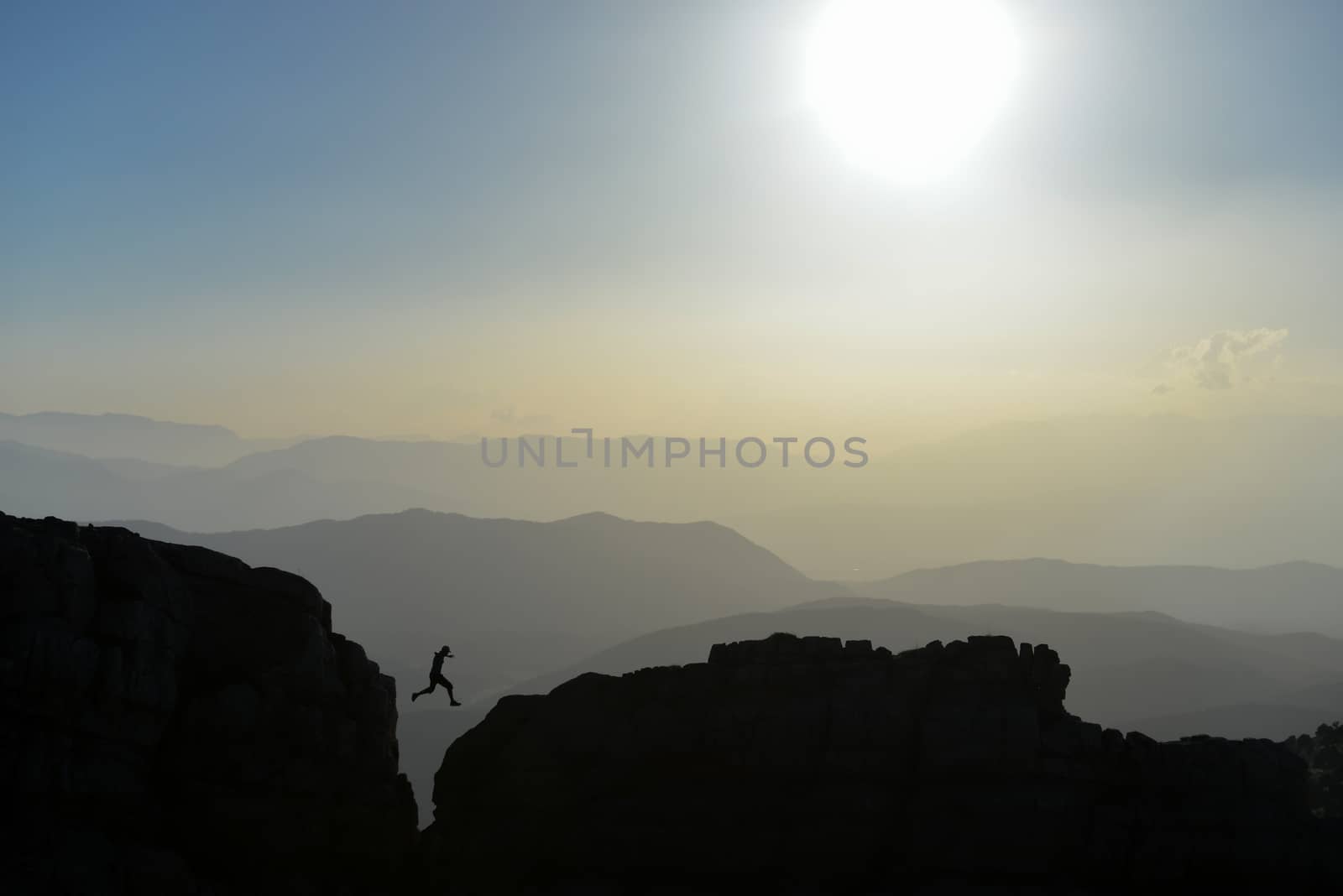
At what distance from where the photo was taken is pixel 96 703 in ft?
126

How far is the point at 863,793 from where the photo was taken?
4356 cm

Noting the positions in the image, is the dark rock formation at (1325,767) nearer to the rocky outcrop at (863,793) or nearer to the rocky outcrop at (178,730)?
the rocky outcrop at (863,793)

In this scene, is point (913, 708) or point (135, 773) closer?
point (135, 773)

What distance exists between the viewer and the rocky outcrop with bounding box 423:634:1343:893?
42.3 meters

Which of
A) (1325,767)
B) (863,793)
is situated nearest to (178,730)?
(863,793)

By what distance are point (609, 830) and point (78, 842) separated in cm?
1856

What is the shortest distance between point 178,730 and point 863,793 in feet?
83.9

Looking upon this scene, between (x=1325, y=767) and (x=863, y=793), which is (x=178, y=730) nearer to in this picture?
(x=863, y=793)

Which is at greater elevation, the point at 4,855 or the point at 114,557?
the point at 114,557

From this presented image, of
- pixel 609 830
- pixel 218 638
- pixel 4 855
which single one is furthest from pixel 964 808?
pixel 4 855

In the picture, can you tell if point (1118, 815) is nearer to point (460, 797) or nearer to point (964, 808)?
point (964, 808)

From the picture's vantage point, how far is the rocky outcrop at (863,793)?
139ft

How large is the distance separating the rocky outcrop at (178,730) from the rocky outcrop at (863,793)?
5.20 meters

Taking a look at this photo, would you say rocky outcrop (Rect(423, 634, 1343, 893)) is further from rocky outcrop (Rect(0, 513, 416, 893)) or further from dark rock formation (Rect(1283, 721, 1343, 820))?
dark rock formation (Rect(1283, 721, 1343, 820))
